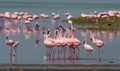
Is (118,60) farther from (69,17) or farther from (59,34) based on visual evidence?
(69,17)

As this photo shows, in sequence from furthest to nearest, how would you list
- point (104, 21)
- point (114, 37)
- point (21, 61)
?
point (104, 21) → point (114, 37) → point (21, 61)

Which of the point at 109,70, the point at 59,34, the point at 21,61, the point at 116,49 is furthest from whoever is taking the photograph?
the point at 116,49

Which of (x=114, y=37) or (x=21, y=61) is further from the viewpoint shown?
(x=114, y=37)

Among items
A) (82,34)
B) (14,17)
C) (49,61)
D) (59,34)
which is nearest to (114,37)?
(82,34)

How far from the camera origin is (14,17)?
43594mm

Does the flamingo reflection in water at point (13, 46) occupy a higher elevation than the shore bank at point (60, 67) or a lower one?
higher

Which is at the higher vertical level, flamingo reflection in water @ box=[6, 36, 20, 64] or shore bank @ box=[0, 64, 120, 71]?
flamingo reflection in water @ box=[6, 36, 20, 64]

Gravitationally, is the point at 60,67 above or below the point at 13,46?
below

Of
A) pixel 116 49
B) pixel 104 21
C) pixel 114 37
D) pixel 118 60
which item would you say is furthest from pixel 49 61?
pixel 104 21

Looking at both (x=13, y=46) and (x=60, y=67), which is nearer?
(x=60, y=67)

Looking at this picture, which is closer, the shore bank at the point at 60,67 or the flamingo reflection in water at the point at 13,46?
the shore bank at the point at 60,67

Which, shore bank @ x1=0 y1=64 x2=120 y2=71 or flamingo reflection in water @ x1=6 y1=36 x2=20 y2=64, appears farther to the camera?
flamingo reflection in water @ x1=6 y1=36 x2=20 y2=64

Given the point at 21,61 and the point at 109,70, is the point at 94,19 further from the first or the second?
the point at 109,70

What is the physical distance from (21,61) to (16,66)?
3673 mm
